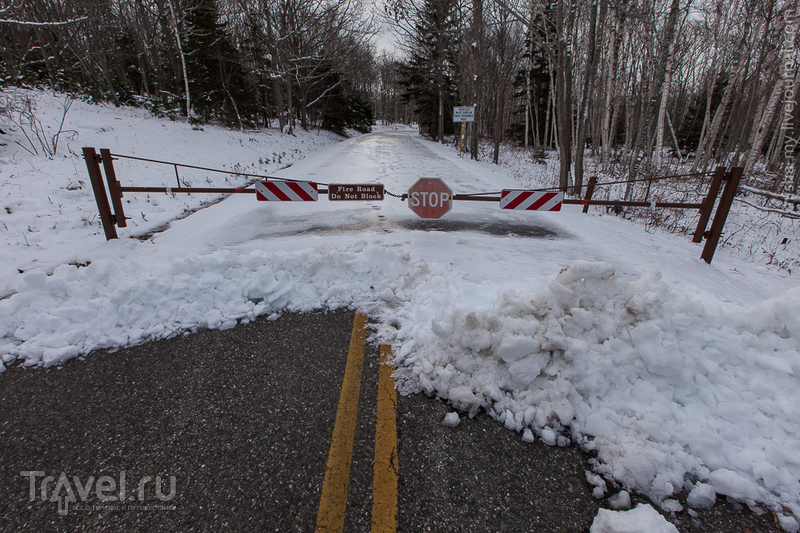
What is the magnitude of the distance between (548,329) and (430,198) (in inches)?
127

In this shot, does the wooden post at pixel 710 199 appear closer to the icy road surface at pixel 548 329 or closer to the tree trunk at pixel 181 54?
the icy road surface at pixel 548 329

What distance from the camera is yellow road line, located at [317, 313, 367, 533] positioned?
5.87 ft

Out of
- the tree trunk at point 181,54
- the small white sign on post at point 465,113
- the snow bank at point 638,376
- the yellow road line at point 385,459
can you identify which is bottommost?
the yellow road line at point 385,459

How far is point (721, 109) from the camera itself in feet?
52.2

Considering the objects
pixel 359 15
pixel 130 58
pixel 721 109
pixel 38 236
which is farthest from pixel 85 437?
pixel 130 58

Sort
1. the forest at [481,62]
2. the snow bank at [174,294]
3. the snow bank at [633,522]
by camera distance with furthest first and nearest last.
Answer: the forest at [481,62], the snow bank at [174,294], the snow bank at [633,522]

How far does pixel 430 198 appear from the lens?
5434mm

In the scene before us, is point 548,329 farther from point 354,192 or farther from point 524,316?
point 354,192

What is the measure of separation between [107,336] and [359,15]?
31.6 m

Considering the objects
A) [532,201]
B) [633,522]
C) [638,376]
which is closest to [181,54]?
[532,201]

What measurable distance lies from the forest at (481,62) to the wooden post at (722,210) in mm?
5097

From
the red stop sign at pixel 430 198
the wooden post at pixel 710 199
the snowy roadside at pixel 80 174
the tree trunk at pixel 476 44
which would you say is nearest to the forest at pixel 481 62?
the tree trunk at pixel 476 44

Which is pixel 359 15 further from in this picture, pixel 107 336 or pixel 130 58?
pixel 107 336

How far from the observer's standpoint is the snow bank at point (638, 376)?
6.58 ft
